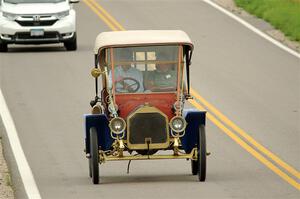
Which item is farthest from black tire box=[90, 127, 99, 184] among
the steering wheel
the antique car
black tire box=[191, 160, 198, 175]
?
black tire box=[191, 160, 198, 175]

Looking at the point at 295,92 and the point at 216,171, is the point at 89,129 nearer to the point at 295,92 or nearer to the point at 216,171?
the point at 216,171

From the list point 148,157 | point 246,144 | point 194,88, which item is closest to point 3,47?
point 194,88

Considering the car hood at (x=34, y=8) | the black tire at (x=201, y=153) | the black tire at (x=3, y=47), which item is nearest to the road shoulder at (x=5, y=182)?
the black tire at (x=201, y=153)

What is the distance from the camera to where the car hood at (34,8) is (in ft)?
117

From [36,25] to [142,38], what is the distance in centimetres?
1665

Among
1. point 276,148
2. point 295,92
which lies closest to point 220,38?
point 295,92

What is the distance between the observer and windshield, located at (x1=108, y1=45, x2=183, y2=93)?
1947 centimetres

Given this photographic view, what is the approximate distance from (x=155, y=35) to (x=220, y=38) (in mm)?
18198

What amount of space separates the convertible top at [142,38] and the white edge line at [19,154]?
205 centimetres

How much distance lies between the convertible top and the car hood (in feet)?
51.9

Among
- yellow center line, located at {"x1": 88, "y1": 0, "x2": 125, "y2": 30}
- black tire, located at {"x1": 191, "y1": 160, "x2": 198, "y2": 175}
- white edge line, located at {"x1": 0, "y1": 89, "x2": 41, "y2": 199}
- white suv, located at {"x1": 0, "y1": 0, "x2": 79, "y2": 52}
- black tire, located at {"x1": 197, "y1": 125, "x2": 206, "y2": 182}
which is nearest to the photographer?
white edge line, located at {"x1": 0, "y1": 89, "x2": 41, "y2": 199}

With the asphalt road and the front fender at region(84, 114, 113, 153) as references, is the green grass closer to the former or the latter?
the asphalt road

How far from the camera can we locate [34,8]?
3591cm

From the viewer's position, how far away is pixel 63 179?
19625mm
